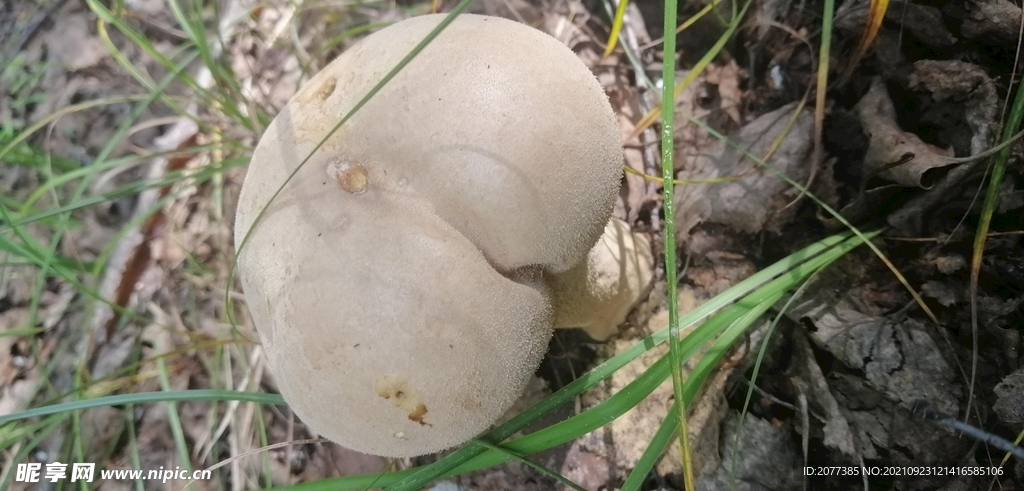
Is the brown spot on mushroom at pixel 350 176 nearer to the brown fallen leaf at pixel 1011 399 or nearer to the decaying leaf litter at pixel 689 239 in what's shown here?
the decaying leaf litter at pixel 689 239

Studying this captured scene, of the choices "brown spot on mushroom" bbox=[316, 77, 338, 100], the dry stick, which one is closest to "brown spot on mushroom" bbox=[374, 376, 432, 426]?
"brown spot on mushroom" bbox=[316, 77, 338, 100]

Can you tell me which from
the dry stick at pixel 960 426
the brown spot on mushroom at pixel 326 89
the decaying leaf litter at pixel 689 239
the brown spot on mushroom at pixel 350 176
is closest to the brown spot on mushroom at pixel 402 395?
the brown spot on mushroom at pixel 350 176

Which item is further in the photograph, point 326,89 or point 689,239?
point 689,239

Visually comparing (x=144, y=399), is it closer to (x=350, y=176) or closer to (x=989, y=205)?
(x=350, y=176)

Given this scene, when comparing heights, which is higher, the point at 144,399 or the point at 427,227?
the point at 427,227

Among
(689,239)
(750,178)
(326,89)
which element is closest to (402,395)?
(326,89)

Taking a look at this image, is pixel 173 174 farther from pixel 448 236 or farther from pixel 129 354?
pixel 448 236

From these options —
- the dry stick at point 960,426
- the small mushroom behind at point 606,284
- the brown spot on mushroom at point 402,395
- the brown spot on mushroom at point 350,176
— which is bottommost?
the dry stick at point 960,426
